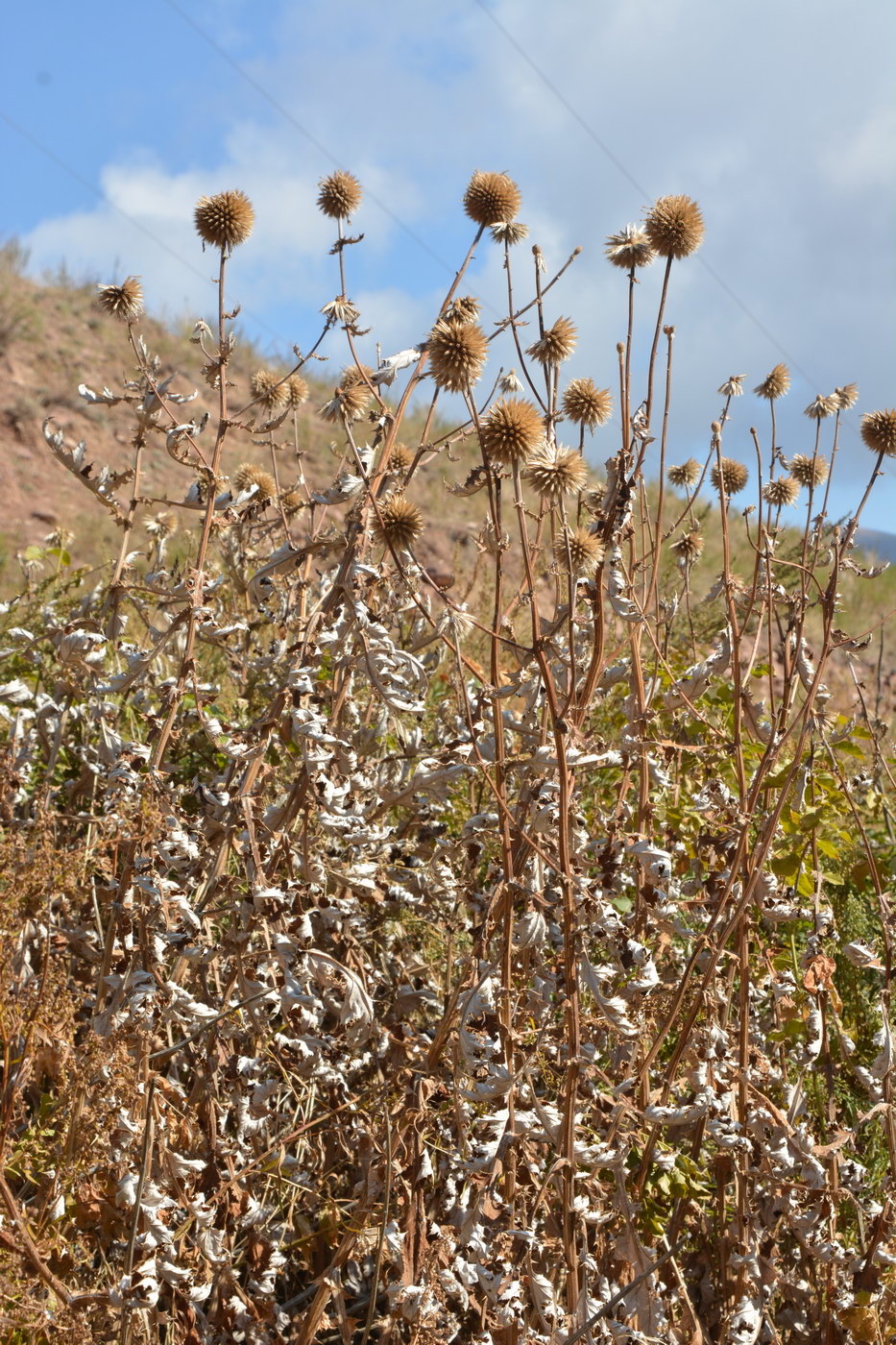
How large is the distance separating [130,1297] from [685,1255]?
4.06 ft

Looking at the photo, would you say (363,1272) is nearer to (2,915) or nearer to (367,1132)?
(367,1132)

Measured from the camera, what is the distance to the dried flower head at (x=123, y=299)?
2.52 m

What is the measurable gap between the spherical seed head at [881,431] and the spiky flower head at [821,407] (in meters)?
0.11

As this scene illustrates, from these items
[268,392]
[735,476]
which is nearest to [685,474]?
[735,476]

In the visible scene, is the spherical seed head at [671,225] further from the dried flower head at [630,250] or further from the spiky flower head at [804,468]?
the spiky flower head at [804,468]

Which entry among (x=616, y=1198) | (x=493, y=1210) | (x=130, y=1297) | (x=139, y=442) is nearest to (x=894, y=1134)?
(x=616, y=1198)

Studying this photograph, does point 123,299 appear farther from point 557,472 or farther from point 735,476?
point 735,476

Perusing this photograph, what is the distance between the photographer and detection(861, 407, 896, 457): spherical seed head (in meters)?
2.54

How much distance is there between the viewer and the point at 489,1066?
1.61 meters

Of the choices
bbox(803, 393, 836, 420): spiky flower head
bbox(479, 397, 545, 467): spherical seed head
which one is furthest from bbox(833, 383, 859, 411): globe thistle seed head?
bbox(479, 397, 545, 467): spherical seed head

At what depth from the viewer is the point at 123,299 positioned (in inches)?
101

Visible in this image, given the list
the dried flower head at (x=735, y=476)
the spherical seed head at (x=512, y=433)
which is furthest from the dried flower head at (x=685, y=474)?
the spherical seed head at (x=512, y=433)

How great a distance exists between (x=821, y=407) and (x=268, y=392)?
1352 mm

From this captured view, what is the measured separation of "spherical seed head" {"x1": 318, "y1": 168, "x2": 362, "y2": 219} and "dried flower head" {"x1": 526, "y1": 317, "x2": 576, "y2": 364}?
795 millimetres
